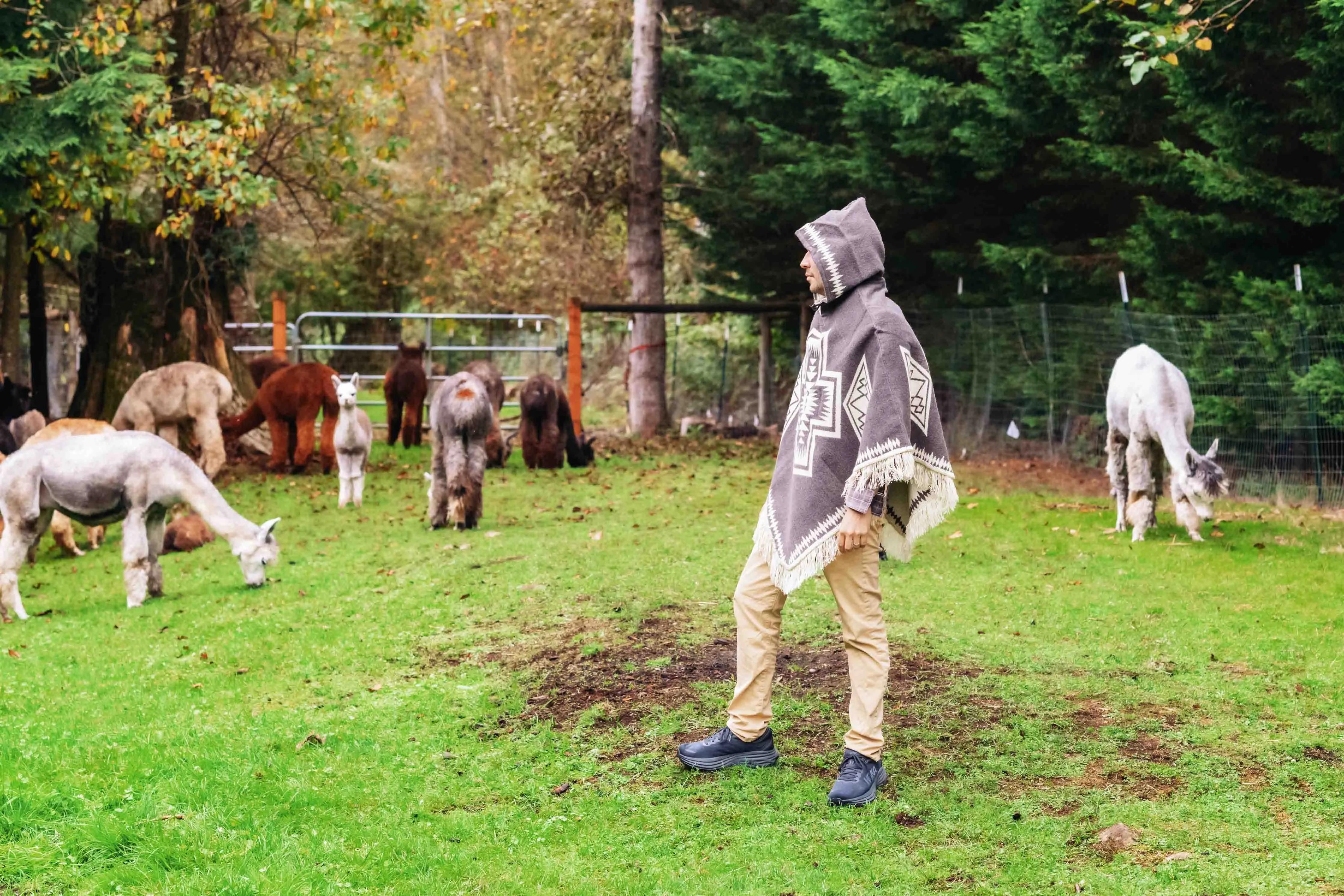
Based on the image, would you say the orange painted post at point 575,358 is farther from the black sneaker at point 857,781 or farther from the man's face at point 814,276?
the black sneaker at point 857,781

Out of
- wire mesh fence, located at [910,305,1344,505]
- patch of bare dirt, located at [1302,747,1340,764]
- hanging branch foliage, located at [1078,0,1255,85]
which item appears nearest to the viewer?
patch of bare dirt, located at [1302,747,1340,764]

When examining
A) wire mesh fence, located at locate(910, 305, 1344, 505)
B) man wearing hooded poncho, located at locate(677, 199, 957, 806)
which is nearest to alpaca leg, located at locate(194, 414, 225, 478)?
wire mesh fence, located at locate(910, 305, 1344, 505)

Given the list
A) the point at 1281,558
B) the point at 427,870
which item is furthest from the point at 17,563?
the point at 1281,558

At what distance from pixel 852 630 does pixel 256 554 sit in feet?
20.7

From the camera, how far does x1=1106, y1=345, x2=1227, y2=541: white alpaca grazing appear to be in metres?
10.8

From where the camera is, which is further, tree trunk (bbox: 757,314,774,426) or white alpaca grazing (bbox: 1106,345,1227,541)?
tree trunk (bbox: 757,314,774,426)

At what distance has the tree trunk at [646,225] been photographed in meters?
21.0

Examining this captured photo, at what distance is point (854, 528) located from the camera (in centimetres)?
503

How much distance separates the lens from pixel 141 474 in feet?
32.5

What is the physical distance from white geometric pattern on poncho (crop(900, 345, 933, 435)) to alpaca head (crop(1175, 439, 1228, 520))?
20.7 feet

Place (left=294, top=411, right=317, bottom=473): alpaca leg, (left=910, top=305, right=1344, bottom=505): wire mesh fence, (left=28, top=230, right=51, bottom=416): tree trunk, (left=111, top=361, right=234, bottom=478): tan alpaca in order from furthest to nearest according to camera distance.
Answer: (left=28, top=230, right=51, bottom=416): tree trunk < (left=294, top=411, right=317, bottom=473): alpaca leg < (left=111, top=361, right=234, bottom=478): tan alpaca < (left=910, top=305, right=1344, bottom=505): wire mesh fence

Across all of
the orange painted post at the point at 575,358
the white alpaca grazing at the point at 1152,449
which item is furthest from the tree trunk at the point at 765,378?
the white alpaca grazing at the point at 1152,449

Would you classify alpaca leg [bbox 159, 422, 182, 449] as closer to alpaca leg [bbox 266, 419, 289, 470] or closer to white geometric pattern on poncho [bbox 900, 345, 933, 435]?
alpaca leg [bbox 266, 419, 289, 470]

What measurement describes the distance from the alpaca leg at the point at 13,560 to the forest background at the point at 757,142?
14.9 feet
